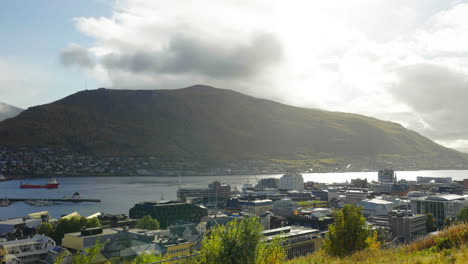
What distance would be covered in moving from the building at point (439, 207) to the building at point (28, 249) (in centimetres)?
5933

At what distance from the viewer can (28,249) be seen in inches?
1332

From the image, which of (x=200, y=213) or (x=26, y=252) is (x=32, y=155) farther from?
(x=26, y=252)

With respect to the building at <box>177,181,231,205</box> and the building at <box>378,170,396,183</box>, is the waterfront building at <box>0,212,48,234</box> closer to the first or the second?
the building at <box>177,181,231,205</box>

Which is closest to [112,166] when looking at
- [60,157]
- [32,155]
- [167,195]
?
[60,157]

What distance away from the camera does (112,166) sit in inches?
7835

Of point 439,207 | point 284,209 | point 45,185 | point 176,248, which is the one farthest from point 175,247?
point 45,185

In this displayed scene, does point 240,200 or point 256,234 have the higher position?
point 256,234

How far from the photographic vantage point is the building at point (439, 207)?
63.0 metres

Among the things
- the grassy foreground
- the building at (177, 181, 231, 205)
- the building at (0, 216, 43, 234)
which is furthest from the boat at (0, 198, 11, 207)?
the grassy foreground

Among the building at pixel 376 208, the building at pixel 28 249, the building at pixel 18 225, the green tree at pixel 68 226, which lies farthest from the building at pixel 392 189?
the building at pixel 28 249

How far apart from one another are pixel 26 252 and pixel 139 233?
33.5 ft

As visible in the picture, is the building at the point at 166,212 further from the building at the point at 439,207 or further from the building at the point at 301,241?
the building at the point at 439,207

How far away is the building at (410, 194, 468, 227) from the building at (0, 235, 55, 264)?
2336 inches

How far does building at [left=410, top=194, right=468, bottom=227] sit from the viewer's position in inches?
2482
